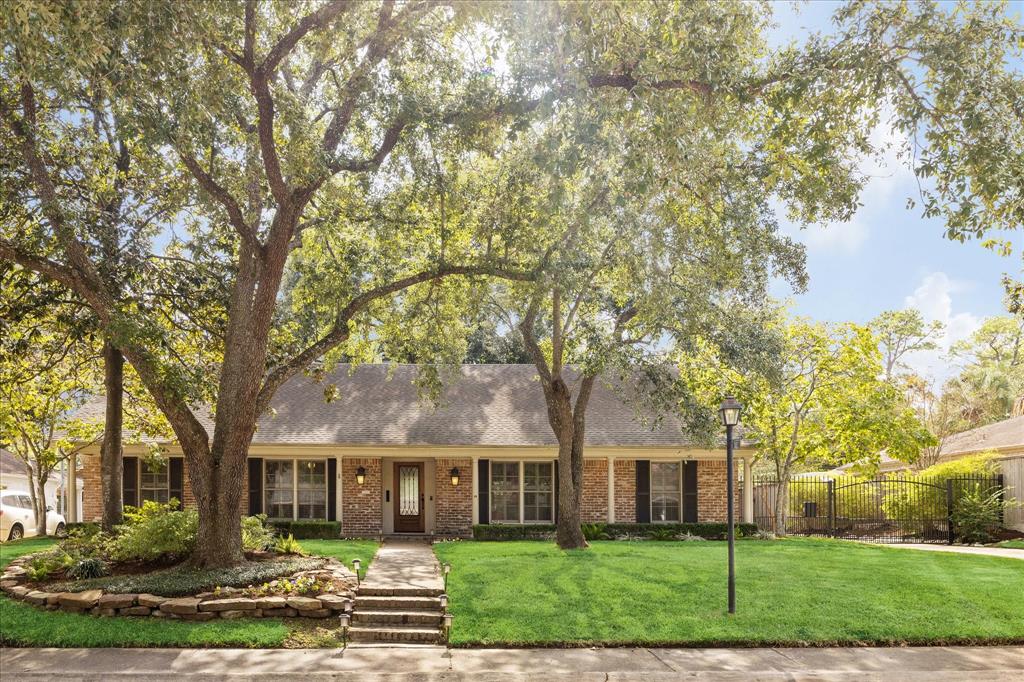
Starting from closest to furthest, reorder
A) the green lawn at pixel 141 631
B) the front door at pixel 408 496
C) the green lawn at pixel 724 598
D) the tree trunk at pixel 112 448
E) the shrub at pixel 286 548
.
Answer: the green lawn at pixel 141 631 < the green lawn at pixel 724 598 < the shrub at pixel 286 548 < the tree trunk at pixel 112 448 < the front door at pixel 408 496

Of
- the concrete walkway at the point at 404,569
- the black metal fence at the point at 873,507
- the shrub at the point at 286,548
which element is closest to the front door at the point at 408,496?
the concrete walkway at the point at 404,569

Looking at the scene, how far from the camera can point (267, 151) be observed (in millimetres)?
12336

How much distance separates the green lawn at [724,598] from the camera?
35.9 feet

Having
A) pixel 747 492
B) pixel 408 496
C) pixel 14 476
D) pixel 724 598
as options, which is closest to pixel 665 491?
pixel 747 492

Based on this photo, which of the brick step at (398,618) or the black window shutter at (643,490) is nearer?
the brick step at (398,618)

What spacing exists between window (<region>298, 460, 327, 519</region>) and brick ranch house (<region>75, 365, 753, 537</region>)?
3 cm

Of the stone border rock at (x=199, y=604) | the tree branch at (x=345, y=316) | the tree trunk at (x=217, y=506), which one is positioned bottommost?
the stone border rock at (x=199, y=604)

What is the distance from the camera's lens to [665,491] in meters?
22.8

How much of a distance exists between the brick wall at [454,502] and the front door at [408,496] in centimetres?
61

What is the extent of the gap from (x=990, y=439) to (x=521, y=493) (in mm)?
16338

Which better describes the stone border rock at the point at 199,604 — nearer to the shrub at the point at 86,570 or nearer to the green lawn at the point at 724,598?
the shrub at the point at 86,570

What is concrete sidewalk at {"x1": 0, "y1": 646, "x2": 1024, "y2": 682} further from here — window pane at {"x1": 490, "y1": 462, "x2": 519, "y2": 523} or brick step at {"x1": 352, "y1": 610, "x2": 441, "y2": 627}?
window pane at {"x1": 490, "y1": 462, "x2": 519, "y2": 523}

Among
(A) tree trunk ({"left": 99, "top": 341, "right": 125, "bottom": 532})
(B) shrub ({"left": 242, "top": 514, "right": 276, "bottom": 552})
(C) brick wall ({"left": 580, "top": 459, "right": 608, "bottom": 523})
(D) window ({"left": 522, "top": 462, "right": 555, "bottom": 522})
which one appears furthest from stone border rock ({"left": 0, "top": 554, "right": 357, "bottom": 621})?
(C) brick wall ({"left": 580, "top": 459, "right": 608, "bottom": 523})

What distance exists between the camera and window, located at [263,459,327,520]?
22.6 m
